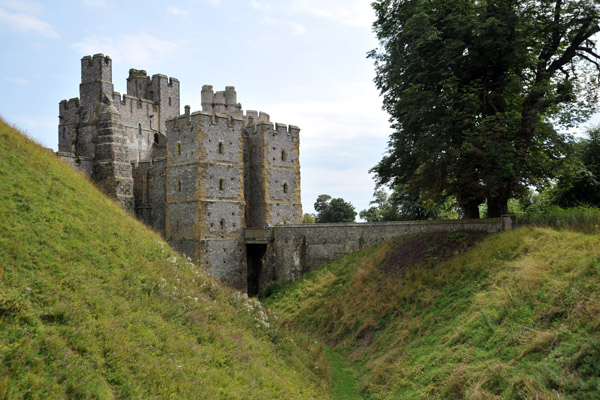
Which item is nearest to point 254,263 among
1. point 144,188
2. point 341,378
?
point 144,188

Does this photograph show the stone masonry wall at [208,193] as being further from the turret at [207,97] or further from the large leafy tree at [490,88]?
the large leafy tree at [490,88]

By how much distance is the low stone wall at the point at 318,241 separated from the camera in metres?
25.8

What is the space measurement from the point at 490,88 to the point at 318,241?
45.5ft

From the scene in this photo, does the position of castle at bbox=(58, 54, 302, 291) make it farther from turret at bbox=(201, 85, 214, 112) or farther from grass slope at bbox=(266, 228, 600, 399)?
grass slope at bbox=(266, 228, 600, 399)

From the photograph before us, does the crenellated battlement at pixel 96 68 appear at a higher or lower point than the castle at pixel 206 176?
higher

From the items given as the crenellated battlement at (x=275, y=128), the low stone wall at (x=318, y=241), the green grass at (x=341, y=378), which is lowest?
the green grass at (x=341, y=378)

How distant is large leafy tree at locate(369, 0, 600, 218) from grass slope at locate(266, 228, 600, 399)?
2.96 m

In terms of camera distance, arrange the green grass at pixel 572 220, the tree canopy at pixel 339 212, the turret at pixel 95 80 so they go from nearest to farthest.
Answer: the green grass at pixel 572 220 → the turret at pixel 95 80 → the tree canopy at pixel 339 212

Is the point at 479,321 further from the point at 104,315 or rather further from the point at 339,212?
the point at 339,212

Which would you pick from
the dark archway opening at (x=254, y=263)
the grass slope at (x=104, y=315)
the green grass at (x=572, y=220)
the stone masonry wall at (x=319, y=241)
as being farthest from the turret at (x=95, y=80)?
the green grass at (x=572, y=220)

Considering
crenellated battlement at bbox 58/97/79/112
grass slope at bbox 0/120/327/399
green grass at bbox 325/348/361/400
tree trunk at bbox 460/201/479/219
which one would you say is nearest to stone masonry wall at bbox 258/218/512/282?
tree trunk at bbox 460/201/479/219

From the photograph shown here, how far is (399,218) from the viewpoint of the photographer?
4428 centimetres

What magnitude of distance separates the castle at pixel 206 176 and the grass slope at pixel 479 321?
10.9m

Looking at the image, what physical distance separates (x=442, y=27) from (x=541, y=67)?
4.64 m
